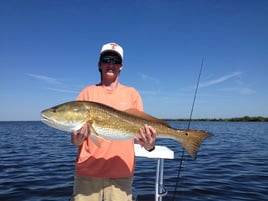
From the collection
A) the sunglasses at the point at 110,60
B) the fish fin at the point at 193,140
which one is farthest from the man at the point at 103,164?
the fish fin at the point at 193,140

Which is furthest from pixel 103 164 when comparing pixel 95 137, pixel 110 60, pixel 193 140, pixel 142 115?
pixel 110 60

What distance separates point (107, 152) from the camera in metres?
4.14

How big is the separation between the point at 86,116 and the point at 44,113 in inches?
24.8

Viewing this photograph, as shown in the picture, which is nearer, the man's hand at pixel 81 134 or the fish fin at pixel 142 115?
the man's hand at pixel 81 134

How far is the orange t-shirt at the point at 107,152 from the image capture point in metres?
4.07

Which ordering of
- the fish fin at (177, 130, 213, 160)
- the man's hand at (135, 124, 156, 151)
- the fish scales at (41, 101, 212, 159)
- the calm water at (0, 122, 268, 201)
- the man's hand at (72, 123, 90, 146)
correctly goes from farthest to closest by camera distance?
the calm water at (0, 122, 268, 201) → the fish fin at (177, 130, 213, 160) → the man's hand at (135, 124, 156, 151) → the fish scales at (41, 101, 212, 159) → the man's hand at (72, 123, 90, 146)

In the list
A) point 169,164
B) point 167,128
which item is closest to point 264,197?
point 169,164

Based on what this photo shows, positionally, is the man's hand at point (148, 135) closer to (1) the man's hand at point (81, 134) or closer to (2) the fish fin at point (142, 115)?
(2) the fish fin at point (142, 115)

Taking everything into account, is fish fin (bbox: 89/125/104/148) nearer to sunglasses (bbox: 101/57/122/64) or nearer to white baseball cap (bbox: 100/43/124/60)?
sunglasses (bbox: 101/57/122/64)

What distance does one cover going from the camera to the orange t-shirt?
407cm

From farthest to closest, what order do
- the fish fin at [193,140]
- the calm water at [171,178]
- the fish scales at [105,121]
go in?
the calm water at [171,178] → the fish fin at [193,140] → the fish scales at [105,121]

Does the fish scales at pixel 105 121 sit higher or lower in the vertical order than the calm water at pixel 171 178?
higher

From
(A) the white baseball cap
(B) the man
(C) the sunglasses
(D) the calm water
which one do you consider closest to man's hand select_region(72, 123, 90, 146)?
(B) the man

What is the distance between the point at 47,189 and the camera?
36.3 ft
